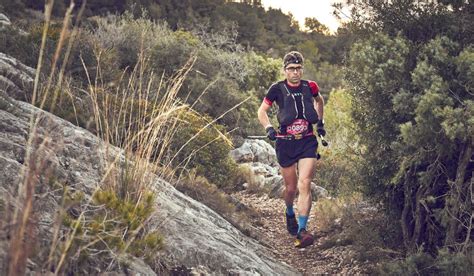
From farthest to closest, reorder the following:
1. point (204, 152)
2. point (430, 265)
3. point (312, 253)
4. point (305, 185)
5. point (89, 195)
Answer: point (204, 152) < point (312, 253) < point (305, 185) < point (430, 265) < point (89, 195)

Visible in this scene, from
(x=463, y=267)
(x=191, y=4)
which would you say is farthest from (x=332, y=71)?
(x=463, y=267)

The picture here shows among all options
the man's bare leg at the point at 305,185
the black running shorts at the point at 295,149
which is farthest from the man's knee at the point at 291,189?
the man's bare leg at the point at 305,185

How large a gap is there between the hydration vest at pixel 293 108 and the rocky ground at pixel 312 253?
5.24 ft

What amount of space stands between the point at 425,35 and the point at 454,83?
3.22 feet

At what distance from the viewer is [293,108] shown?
23.9 ft

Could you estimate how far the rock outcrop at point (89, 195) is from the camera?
4.03m

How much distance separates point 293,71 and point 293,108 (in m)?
0.48

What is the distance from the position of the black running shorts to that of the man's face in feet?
2.50

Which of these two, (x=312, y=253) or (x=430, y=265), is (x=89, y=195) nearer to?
(x=430, y=265)

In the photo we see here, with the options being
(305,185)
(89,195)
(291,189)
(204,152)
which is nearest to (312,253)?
(291,189)

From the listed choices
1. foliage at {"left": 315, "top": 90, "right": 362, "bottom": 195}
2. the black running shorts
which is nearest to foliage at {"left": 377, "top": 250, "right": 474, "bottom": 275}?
foliage at {"left": 315, "top": 90, "right": 362, "bottom": 195}

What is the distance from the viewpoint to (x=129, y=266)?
3.83 m

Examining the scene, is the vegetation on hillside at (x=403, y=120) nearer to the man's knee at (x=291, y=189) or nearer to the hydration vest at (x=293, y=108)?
the hydration vest at (x=293, y=108)

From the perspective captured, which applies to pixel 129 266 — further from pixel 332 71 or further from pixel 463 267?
pixel 332 71
